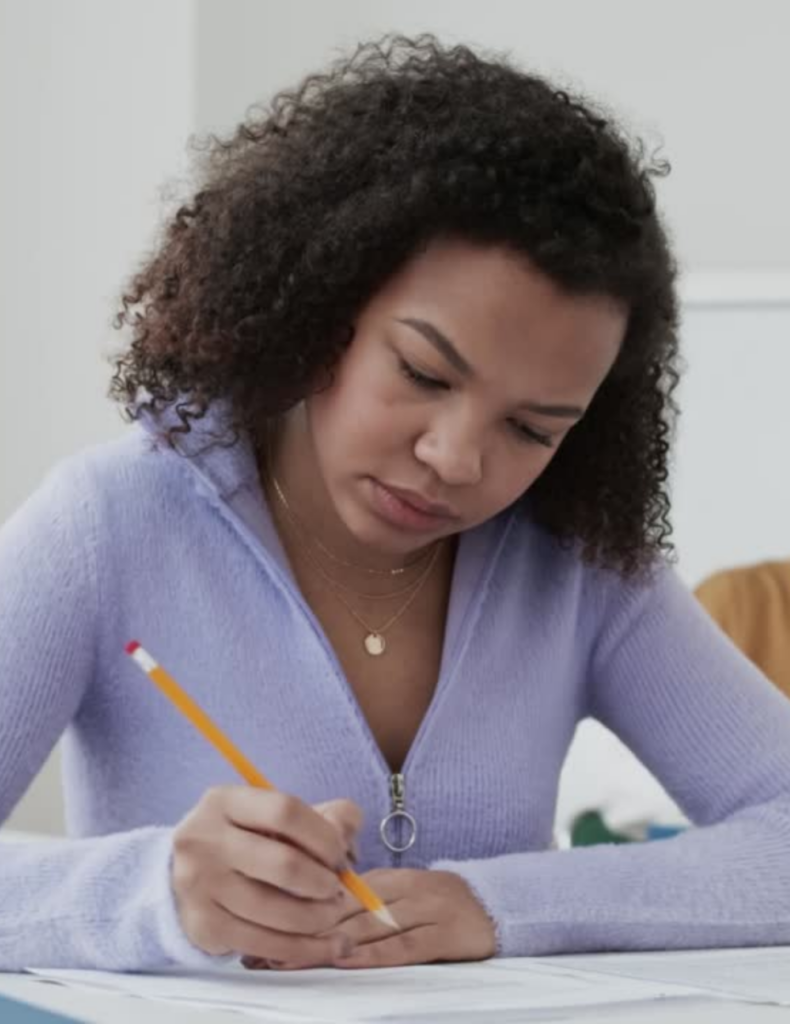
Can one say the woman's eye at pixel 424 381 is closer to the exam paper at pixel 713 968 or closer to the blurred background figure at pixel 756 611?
the exam paper at pixel 713 968

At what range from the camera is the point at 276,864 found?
3.22 feet

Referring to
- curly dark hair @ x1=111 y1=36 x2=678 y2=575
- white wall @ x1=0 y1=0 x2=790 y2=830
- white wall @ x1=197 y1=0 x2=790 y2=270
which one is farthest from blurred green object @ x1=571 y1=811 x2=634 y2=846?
curly dark hair @ x1=111 y1=36 x2=678 y2=575

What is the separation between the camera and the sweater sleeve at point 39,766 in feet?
3.44

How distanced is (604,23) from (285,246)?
1.70 metres

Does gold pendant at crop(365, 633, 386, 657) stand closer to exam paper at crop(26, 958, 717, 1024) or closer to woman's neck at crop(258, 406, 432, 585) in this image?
woman's neck at crop(258, 406, 432, 585)

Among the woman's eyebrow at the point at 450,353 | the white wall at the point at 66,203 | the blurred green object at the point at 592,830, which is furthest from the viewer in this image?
the white wall at the point at 66,203

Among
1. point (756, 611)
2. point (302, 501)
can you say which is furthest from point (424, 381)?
point (756, 611)

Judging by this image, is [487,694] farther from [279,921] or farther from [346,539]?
[279,921]

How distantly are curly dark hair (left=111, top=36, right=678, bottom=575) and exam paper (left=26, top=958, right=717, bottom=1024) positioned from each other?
0.40 m

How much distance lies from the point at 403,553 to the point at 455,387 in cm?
21

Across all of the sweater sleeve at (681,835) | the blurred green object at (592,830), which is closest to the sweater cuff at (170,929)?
the sweater sleeve at (681,835)

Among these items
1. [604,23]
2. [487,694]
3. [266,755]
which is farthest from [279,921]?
[604,23]

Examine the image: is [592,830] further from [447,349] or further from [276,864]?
[276,864]

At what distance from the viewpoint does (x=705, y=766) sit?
1448mm
